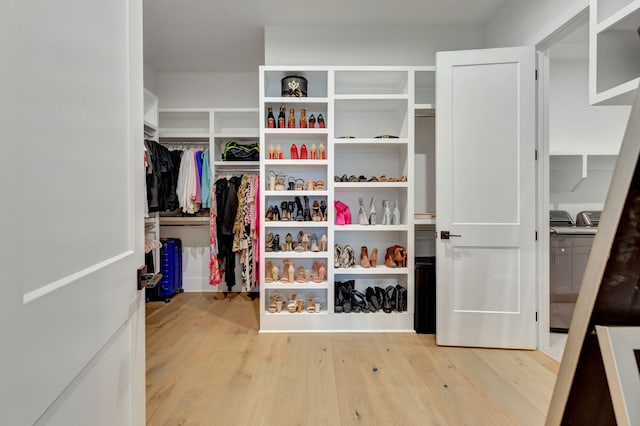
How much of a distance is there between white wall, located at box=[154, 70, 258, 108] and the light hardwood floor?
2.81m

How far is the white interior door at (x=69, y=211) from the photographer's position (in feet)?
1.48

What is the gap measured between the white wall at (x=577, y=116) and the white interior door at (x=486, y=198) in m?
1.27

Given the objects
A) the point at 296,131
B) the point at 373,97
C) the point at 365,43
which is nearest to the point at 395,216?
the point at 373,97

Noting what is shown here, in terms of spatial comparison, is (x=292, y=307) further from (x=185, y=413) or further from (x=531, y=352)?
(x=531, y=352)

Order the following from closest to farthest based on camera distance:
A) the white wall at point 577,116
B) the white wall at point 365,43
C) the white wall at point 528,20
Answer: the white wall at point 528,20
the white wall at point 365,43
the white wall at point 577,116

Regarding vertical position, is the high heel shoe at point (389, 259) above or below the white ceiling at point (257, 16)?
below

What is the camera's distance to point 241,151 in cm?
400

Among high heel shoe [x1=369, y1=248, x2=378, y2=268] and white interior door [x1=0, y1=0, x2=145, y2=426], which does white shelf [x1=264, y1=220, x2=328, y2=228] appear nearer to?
→ high heel shoe [x1=369, y1=248, x2=378, y2=268]

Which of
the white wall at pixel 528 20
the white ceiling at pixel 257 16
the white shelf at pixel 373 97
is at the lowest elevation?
the white shelf at pixel 373 97

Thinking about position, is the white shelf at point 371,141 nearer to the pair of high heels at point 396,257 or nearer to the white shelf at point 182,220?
the pair of high heels at point 396,257

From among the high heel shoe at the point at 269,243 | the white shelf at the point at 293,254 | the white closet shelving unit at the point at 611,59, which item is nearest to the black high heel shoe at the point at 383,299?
the white shelf at the point at 293,254

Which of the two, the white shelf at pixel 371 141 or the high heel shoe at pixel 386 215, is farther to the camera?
the high heel shoe at pixel 386 215

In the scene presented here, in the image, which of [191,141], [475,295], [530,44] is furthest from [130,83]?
[191,141]

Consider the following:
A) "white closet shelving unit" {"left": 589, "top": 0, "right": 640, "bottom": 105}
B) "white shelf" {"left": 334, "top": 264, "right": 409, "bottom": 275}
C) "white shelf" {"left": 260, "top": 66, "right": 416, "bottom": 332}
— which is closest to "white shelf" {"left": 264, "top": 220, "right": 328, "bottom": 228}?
"white shelf" {"left": 260, "top": 66, "right": 416, "bottom": 332}
